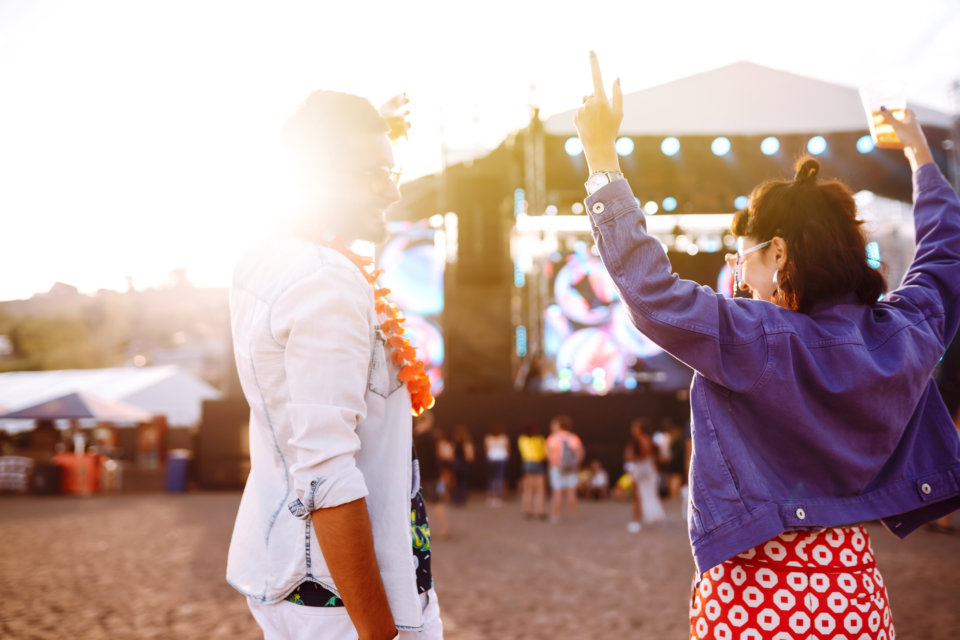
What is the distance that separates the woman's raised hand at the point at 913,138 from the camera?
1.71 m

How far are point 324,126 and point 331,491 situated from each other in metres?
0.70

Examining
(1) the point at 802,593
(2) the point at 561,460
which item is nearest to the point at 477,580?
(2) the point at 561,460

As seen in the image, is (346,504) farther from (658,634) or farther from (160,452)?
Result: (160,452)

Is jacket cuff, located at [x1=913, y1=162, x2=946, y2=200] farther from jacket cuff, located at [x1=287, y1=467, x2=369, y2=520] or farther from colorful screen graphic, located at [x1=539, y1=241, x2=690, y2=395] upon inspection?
colorful screen graphic, located at [x1=539, y1=241, x2=690, y2=395]

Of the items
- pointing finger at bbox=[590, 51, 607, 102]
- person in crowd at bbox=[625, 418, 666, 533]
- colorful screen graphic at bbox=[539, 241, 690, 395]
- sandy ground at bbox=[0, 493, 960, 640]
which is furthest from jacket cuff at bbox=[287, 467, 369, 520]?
colorful screen graphic at bbox=[539, 241, 690, 395]

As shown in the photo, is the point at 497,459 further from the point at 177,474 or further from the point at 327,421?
the point at 327,421

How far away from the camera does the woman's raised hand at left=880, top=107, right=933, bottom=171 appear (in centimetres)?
171

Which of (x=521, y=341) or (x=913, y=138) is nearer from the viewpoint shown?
(x=913, y=138)

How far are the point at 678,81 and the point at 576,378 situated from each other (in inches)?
320

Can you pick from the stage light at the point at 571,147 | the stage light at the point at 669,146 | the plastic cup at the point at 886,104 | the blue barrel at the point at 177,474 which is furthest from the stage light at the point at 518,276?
the plastic cup at the point at 886,104

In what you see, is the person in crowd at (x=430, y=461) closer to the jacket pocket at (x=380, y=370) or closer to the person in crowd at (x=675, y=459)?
the person in crowd at (x=675, y=459)

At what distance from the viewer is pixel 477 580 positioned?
5.81 meters

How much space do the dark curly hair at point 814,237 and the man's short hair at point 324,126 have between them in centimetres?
84

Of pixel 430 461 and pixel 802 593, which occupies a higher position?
pixel 802 593
